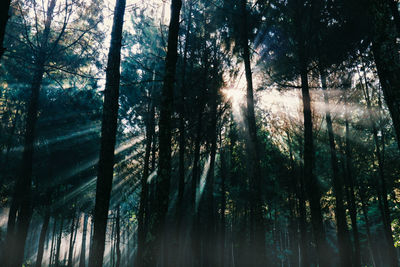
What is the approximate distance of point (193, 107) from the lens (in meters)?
13.9

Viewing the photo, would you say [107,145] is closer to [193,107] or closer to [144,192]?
[144,192]

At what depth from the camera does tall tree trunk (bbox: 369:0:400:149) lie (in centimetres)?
385

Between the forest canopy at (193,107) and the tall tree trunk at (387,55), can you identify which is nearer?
the tall tree trunk at (387,55)

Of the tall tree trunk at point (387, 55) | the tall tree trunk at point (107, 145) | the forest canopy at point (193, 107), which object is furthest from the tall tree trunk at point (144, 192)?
the tall tree trunk at point (387, 55)

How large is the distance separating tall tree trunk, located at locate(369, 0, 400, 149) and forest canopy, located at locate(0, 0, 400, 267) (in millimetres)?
22

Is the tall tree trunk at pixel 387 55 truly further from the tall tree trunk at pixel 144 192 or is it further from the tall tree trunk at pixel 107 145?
the tall tree trunk at pixel 144 192

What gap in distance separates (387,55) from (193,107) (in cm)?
1055

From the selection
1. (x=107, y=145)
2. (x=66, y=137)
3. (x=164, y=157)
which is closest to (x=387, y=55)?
(x=164, y=157)

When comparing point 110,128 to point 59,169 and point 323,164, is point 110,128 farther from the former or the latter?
point 323,164

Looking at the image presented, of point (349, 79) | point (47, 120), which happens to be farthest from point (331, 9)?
point (47, 120)

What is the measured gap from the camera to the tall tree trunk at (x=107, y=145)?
548 centimetres

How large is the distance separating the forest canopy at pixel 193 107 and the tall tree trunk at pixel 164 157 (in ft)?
0.11

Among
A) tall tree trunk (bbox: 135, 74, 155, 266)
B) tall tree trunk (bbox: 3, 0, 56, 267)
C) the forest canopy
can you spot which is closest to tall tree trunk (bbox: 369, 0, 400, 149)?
the forest canopy

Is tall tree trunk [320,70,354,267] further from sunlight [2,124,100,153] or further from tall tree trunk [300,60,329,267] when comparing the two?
sunlight [2,124,100,153]
